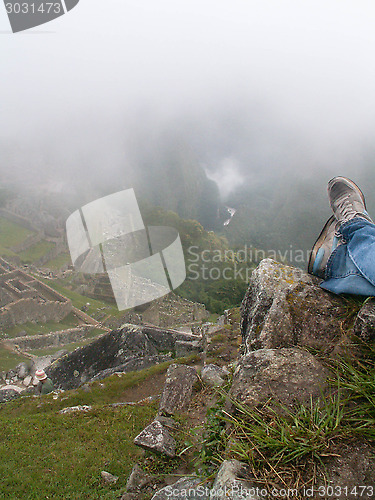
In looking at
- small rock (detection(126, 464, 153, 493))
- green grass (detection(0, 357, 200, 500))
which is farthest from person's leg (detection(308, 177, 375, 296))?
green grass (detection(0, 357, 200, 500))

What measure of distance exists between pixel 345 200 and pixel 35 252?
310 ft

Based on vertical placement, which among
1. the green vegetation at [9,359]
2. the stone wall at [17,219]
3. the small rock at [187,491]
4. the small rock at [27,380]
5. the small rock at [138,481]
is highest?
the small rock at [187,491]

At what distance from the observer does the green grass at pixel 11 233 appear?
88975mm

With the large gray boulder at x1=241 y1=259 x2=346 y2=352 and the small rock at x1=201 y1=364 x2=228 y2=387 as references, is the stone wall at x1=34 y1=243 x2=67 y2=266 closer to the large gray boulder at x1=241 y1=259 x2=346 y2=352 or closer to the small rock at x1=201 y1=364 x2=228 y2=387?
the small rock at x1=201 y1=364 x2=228 y2=387

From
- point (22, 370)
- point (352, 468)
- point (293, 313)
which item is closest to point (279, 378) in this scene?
point (352, 468)

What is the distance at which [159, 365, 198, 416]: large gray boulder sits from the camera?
604cm

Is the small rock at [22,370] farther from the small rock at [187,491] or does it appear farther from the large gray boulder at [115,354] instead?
the small rock at [187,491]

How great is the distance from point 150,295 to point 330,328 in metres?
47.2

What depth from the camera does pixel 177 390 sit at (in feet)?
21.2

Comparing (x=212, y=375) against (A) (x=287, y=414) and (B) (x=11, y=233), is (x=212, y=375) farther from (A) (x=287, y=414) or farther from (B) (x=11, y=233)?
(B) (x=11, y=233)

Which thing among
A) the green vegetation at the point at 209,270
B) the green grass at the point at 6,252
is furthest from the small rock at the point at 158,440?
the green grass at the point at 6,252

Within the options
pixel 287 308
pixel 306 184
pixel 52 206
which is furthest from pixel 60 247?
pixel 287 308

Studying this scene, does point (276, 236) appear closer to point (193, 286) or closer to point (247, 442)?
point (193, 286)

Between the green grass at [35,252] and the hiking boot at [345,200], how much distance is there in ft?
278
